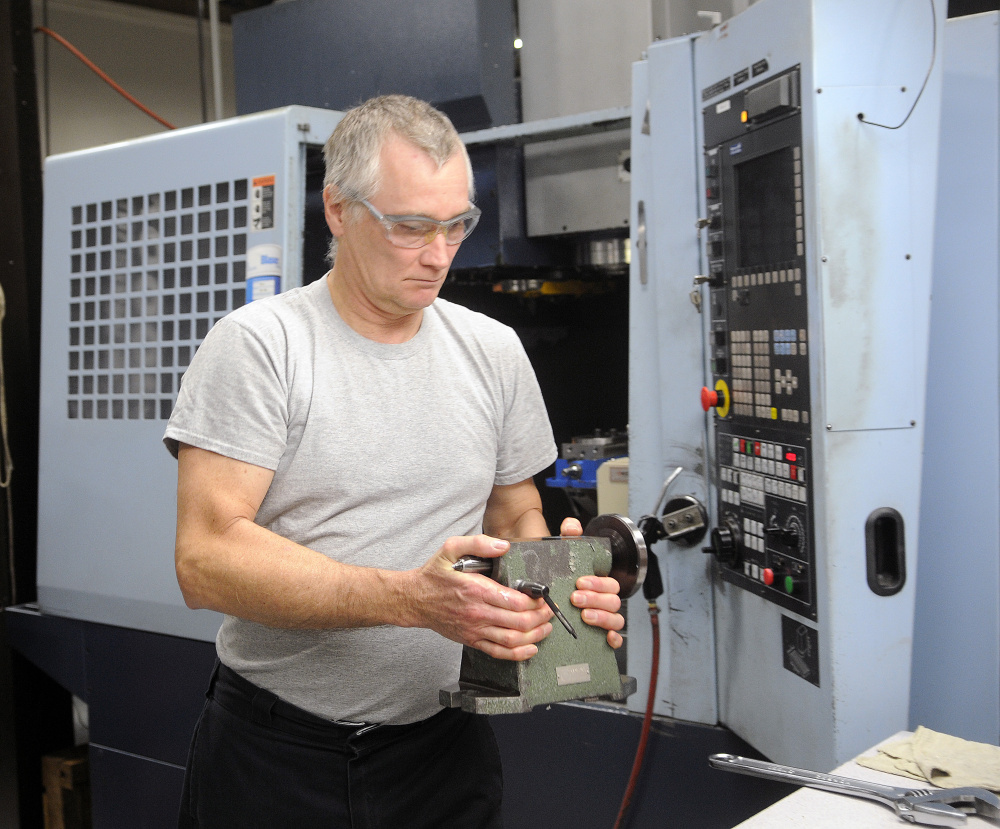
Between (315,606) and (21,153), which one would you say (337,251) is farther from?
(21,153)

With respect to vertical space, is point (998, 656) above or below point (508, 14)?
below

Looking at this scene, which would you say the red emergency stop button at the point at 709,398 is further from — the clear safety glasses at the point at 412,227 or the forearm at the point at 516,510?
the clear safety glasses at the point at 412,227

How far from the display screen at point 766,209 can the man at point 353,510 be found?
443 millimetres

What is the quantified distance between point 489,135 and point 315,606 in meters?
1.30

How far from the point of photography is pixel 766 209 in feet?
4.49

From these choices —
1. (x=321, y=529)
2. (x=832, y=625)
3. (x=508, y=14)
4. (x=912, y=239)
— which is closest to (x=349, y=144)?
(x=321, y=529)

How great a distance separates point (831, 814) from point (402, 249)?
0.77m

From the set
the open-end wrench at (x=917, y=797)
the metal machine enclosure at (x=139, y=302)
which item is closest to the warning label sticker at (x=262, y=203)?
the metal machine enclosure at (x=139, y=302)

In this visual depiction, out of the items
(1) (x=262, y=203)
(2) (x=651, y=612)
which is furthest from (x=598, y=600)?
(1) (x=262, y=203)

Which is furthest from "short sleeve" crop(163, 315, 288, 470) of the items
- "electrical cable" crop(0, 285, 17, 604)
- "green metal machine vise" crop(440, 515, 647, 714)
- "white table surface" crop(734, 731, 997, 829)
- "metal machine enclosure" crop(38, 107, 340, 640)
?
"electrical cable" crop(0, 285, 17, 604)

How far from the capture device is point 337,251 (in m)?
1.18

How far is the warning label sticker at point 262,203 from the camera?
1935 mm

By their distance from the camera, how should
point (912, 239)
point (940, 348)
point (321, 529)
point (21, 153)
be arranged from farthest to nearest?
point (21, 153), point (940, 348), point (912, 239), point (321, 529)

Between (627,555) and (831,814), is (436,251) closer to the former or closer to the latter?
(627,555)
